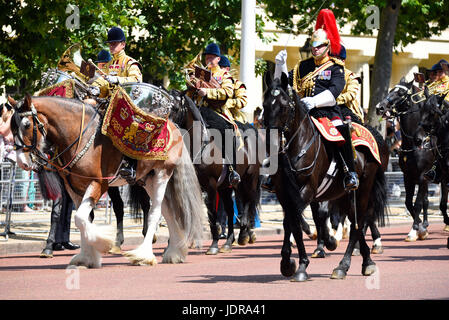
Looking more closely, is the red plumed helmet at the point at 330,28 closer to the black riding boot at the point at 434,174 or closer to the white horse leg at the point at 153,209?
the white horse leg at the point at 153,209

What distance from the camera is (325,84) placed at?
10992 millimetres

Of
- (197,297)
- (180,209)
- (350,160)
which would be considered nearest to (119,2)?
(180,209)

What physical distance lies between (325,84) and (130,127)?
260cm

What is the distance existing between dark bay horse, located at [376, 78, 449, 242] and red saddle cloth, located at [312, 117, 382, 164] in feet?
15.4

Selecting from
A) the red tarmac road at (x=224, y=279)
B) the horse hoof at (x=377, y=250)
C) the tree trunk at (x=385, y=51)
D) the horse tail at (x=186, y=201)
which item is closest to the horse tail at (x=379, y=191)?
the red tarmac road at (x=224, y=279)

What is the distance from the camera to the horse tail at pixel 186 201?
12445 mm

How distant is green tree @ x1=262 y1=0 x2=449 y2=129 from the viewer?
25.2 m

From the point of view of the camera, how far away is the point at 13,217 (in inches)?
624

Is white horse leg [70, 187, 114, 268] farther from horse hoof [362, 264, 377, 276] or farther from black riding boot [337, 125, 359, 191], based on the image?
horse hoof [362, 264, 377, 276]

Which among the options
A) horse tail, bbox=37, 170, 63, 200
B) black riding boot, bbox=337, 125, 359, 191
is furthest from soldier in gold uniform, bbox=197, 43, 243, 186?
black riding boot, bbox=337, 125, 359, 191

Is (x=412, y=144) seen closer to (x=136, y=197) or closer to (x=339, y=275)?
(x=136, y=197)

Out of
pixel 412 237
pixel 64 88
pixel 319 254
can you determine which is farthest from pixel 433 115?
pixel 64 88

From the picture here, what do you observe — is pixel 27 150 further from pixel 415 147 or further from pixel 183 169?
pixel 415 147

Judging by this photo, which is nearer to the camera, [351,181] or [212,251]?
[351,181]
